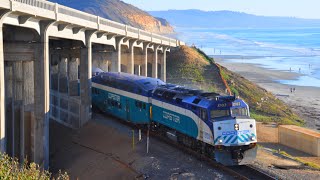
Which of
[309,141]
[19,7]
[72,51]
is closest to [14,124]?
[19,7]

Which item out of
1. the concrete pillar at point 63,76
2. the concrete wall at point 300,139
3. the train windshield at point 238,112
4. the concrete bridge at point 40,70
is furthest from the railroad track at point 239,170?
the concrete pillar at point 63,76

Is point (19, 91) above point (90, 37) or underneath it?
underneath

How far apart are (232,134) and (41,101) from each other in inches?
522

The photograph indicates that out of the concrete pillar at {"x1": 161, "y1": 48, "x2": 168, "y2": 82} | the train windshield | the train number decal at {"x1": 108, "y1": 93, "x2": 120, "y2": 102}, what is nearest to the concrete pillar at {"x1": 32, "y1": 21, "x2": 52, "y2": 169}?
the train number decal at {"x1": 108, "y1": 93, "x2": 120, "y2": 102}

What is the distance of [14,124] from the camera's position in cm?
3281

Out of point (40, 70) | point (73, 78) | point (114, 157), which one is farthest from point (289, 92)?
point (40, 70)

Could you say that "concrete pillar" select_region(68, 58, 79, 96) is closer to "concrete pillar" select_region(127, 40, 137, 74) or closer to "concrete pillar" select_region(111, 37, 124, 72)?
"concrete pillar" select_region(111, 37, 124, 72)

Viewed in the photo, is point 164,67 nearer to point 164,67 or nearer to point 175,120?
point 164,67

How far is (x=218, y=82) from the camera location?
73.5 m

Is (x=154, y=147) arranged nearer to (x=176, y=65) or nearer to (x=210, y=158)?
(x=210, y=158)

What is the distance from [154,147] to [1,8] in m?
12.6

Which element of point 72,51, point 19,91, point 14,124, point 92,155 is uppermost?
point 72,51

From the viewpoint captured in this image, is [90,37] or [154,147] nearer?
[154,147]

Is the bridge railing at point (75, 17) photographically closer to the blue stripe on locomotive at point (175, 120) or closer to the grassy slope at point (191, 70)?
the blue stripe on locomotive at point (175, 120)
